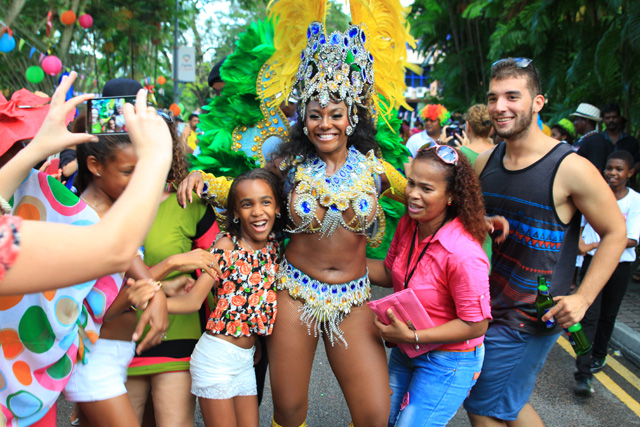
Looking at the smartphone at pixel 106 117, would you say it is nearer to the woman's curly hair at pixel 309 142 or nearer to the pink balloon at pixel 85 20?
the woman's curly hair at pixel 309 142

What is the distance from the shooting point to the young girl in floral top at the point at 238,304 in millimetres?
2322

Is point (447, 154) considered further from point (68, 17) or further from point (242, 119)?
point (68, 17)

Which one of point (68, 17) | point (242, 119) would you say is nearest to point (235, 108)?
point (242, 119)

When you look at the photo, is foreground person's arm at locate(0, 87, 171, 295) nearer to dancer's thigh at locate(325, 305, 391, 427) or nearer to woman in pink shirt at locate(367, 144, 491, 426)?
woman in pink shirt at locate(367, 144, 491, 426)

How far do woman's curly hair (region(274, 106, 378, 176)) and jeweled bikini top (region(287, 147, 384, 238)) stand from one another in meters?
0.08

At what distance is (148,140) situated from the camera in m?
1.32

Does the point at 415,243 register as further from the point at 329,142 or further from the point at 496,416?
→ the point at 496,416

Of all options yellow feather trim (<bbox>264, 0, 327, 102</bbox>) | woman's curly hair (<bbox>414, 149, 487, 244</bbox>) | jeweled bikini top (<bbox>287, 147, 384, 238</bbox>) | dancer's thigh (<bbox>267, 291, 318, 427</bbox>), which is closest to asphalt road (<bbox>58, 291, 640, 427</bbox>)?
dancer's thigh (<bbox>267, 291, 318, 427</bbox>)

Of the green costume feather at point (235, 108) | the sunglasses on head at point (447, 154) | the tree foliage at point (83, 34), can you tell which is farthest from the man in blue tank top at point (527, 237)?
the tree foliage at point (83, 34)

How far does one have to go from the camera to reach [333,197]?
2.57m

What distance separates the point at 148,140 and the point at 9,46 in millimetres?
9084

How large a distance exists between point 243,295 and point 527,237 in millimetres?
1387

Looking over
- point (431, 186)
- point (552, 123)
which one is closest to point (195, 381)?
point (431, 186)

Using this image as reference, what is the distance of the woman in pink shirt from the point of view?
218cm
